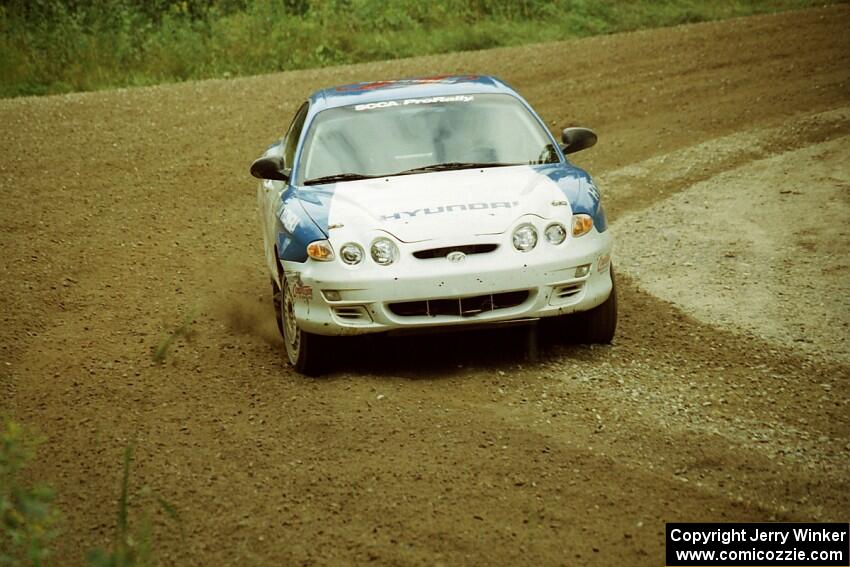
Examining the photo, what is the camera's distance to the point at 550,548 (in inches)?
183

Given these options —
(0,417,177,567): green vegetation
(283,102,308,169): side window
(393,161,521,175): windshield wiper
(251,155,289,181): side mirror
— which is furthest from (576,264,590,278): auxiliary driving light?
(0,417,177,567): green vegetation

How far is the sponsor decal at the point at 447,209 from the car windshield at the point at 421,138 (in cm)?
72

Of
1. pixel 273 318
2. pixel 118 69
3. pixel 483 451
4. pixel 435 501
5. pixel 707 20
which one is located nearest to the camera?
pixel 435 501

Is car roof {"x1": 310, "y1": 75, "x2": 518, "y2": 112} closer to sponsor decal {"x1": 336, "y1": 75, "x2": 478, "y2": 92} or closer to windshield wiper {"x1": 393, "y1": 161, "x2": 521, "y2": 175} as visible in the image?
sponsor decal {"x1": 336, "y1": 75, "x2": 478, "y2": 92}

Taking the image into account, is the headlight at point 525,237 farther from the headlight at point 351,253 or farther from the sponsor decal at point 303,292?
the sponsor decal at point 303,292

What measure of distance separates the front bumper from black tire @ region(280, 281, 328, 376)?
4.2 inches

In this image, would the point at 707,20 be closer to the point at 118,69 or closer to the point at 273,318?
the point at 118,69

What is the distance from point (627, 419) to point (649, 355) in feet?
4.19

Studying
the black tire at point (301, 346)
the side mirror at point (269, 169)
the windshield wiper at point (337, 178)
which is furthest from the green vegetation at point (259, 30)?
the black tire at point (301, 346)

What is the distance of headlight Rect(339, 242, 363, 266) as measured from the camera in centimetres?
685

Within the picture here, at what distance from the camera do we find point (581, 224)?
7133 mm

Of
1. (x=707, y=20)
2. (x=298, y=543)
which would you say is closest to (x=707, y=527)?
(x=298, y=543)

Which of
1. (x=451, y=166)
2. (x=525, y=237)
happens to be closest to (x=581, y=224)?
(x=525, y=237)

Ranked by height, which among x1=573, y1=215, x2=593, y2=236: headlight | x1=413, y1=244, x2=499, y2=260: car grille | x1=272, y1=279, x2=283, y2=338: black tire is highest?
x1=413, y1=244, x2=499, y2=260: car grille
